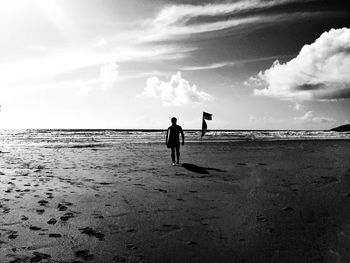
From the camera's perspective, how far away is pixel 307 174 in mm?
10992

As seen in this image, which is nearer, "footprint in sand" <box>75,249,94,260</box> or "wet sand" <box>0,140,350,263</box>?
"footprint in sand" <box>75,249,94,260</box>

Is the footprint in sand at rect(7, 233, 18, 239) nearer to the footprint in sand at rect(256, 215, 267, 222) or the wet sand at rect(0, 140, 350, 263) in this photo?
the wet sand at rect(0, 140, 350, 263)

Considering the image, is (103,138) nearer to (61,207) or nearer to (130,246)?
(61,207)

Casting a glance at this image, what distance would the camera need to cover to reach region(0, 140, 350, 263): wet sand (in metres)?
4.31

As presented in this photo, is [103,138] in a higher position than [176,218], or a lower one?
higher

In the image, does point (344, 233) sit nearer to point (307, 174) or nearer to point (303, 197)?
point (303, 197)

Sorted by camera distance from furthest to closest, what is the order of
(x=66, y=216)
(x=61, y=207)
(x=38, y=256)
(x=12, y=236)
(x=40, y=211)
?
(x=61, y=207) < (x=40, y=211) < (x=66, y=216) < (x=12, y=236) < (x=38, y=256)

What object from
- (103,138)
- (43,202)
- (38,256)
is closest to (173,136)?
(43,202)

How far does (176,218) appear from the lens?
5957 millimetres

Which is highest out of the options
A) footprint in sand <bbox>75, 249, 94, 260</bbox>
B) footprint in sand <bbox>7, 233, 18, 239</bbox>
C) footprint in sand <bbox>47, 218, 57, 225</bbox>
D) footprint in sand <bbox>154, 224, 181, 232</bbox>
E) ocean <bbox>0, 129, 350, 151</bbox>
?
ocean <bbox>0, 129, 350, 151</bbox>

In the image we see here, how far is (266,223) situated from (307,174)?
20.6 feet

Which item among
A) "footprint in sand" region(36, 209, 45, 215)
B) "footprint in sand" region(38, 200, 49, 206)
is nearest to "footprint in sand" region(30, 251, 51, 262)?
"footprint in sand" region(36, 209, 45, 215)

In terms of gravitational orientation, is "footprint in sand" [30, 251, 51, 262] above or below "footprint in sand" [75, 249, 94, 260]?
above

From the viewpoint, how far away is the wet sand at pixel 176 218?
14.1ft
